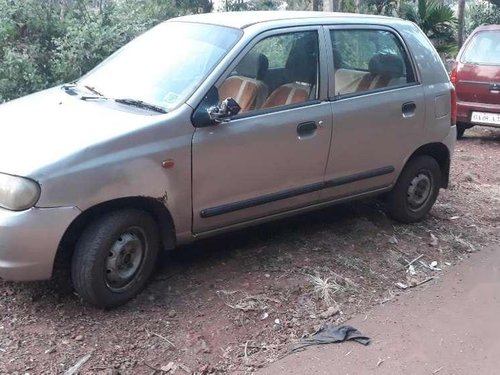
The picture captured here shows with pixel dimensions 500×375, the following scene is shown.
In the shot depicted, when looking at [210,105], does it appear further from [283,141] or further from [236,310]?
[236,310]

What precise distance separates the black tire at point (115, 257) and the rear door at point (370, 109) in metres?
1.60

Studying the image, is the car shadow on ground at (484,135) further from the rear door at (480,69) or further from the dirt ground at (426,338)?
the dirt ground at (426,338)

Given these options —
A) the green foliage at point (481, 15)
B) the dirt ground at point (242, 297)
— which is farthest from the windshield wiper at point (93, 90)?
the green foliage at point (481, 15)

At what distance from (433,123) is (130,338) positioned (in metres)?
3.31

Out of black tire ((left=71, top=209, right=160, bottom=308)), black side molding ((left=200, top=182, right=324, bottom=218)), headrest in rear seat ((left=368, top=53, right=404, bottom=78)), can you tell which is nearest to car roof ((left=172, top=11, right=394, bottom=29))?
headrest in rear seat ((left=368, top=53, right=404, bottom=78))

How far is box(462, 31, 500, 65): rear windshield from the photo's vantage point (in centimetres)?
952

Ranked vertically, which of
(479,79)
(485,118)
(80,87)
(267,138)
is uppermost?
(80,87)

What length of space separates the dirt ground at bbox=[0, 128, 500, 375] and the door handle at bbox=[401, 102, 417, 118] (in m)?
1.02

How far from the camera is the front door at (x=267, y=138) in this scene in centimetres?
423

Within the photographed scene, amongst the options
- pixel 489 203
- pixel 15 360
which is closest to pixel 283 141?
pixel 15 360

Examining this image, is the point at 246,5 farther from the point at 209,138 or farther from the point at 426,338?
the point at 426,338

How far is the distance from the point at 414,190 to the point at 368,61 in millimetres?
1273

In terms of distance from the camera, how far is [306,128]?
15.4ft

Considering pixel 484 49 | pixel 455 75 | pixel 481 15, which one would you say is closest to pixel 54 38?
pixel 455 75
